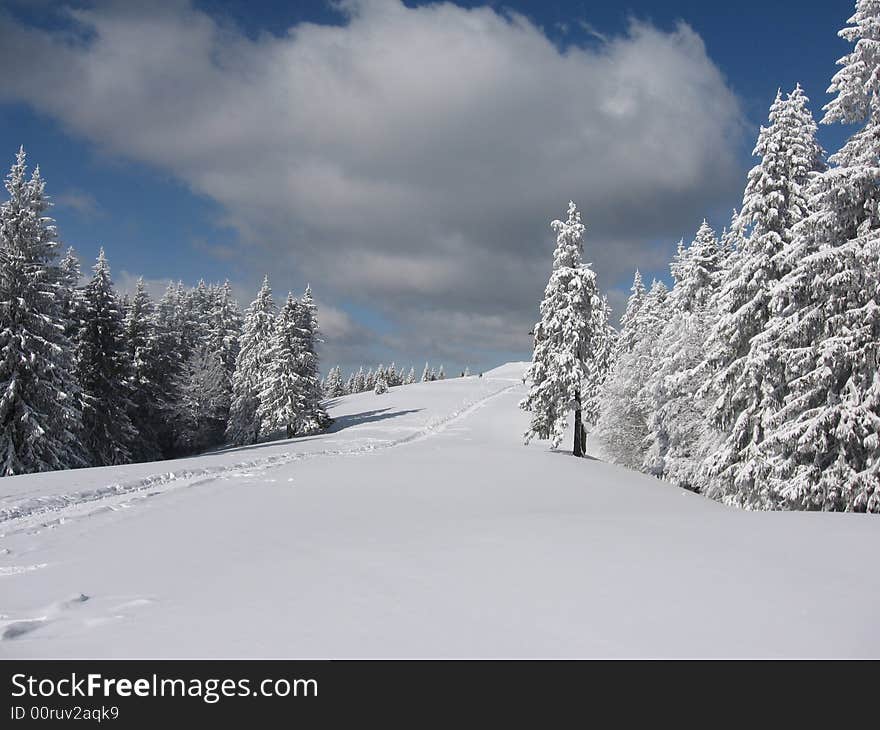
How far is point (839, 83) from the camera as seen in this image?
15.3 m

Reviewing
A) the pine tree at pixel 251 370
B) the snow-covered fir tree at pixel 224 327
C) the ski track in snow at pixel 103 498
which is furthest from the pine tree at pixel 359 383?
the ski track in snow at pixel 103 498

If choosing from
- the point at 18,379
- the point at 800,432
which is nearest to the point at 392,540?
the point at 800,432

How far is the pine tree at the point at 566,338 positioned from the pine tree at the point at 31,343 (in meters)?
24.8

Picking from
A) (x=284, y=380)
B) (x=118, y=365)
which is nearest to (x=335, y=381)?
(x=284, y=380)

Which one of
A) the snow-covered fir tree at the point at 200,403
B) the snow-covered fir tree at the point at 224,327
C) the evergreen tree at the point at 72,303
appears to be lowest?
the snow-covered fir tree at the point at 200,403

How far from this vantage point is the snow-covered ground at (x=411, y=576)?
5.10 metres

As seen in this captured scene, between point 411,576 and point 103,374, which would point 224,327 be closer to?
point 103,374

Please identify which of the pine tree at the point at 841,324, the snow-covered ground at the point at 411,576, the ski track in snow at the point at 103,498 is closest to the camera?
the snow-covered ground at the point at 411,576

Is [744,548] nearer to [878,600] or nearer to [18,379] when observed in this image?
[878,600]

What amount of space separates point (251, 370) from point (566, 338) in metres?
34.6

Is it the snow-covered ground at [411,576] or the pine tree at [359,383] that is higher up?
the pine tree at [359,383]

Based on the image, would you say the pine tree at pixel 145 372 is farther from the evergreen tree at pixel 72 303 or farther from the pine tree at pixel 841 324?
the pine tree at pixel 841 324

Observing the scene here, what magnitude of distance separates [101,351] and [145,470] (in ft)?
69.0

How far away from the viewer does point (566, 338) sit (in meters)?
30.2
